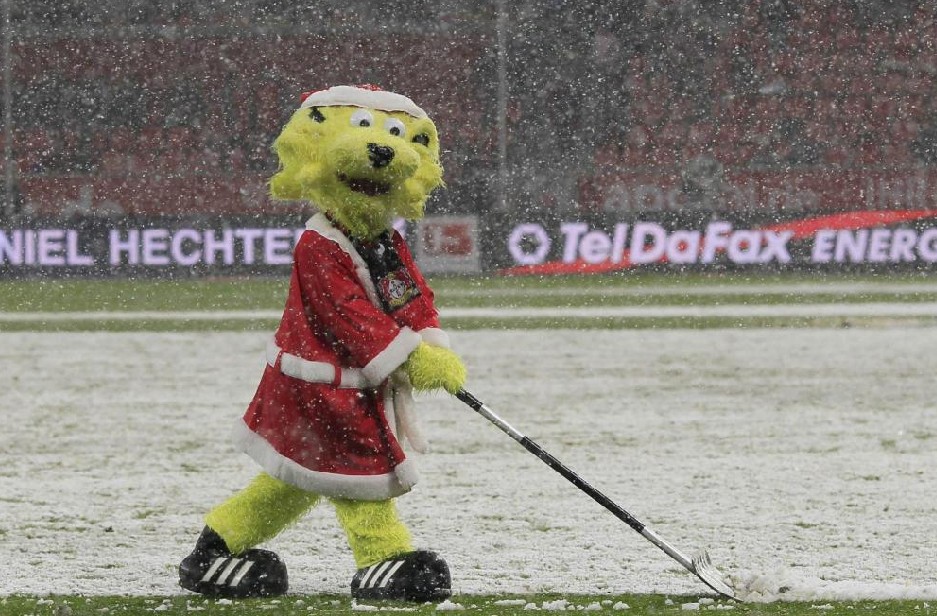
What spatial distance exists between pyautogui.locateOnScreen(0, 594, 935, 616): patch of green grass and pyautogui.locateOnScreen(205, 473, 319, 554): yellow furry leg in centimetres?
17

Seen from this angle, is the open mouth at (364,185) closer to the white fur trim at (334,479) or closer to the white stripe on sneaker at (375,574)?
the white fur trim at (334,479)

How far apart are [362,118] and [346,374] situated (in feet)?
2.21

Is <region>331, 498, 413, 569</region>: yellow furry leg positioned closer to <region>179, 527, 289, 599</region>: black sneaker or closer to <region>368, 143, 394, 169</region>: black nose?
<region>179, 527, 289, 599</region>: black sneaker

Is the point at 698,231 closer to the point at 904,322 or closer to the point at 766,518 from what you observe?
the point at 904,322

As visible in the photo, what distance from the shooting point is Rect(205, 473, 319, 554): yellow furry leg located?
12.5ft

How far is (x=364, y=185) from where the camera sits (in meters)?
3.85

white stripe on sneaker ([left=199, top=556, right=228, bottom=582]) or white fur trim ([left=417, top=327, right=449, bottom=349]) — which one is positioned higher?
white fur trim ([left=417, top=327, right=449, bottom=349])

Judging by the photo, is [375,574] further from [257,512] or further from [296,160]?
[296,160]

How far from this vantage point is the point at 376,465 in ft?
12.1

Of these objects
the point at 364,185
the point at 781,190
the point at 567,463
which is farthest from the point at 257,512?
the point at 781,190

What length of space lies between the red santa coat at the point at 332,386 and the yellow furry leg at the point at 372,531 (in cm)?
5

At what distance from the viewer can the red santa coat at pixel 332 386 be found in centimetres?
365

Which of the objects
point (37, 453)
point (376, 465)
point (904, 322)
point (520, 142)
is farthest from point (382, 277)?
point (520, 142)

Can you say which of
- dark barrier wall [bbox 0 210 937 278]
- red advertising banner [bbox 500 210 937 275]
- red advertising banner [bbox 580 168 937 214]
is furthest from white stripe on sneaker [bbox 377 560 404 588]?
red advertising banner [bbox 580 168 937 214]
